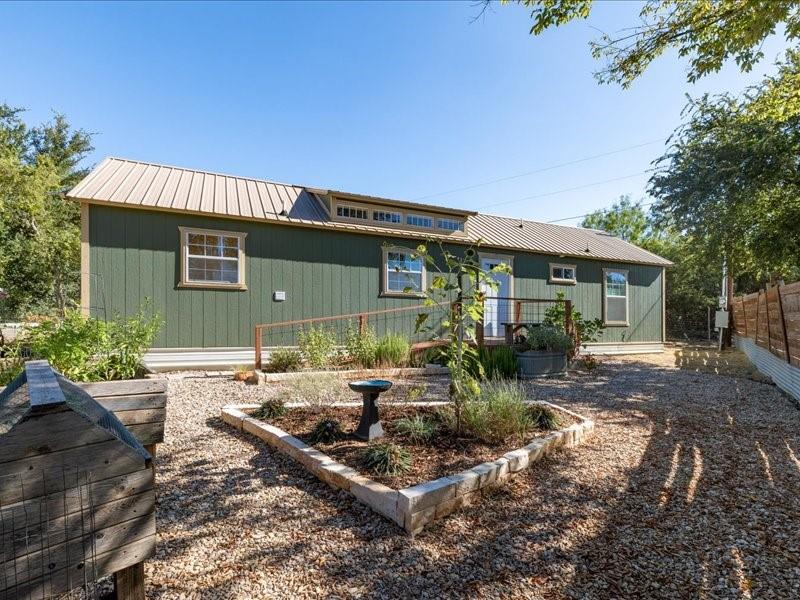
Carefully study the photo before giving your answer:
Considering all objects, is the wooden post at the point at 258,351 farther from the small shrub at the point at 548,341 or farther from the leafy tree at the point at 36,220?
the leafy tree at the point at 36,220

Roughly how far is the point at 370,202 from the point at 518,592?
876 centimetres

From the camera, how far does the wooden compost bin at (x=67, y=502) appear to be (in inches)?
45.6

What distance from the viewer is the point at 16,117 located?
828 inches

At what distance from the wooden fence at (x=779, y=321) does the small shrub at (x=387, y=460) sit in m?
6.21

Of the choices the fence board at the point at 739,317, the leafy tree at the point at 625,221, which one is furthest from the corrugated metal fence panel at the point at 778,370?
the leafy tree at the point at 625,221

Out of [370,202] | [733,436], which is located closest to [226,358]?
[370,202]

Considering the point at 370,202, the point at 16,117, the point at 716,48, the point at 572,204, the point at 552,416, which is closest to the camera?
the point at 552,416

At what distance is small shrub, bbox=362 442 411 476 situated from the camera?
2912mm

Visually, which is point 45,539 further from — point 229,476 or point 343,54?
point 343,54

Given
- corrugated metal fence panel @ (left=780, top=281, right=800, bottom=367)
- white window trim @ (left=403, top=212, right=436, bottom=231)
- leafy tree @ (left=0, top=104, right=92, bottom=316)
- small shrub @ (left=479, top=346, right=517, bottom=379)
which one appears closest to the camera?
corrugated metal fence panel @ (left=780, top=281, right=800, bottom=367)

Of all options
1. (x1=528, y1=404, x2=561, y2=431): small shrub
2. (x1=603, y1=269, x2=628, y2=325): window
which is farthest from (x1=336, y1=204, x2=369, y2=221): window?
(x1=603, y1=269, x2=628, y2=325): window

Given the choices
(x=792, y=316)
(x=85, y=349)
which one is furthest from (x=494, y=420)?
(x=792, y=316)

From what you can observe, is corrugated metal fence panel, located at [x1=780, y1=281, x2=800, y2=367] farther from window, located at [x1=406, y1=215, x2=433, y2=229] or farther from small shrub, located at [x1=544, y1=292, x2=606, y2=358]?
window, located at [x1=406, y1=215, x2=433, y2=229]

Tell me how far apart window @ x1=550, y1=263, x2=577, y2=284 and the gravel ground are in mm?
8168
